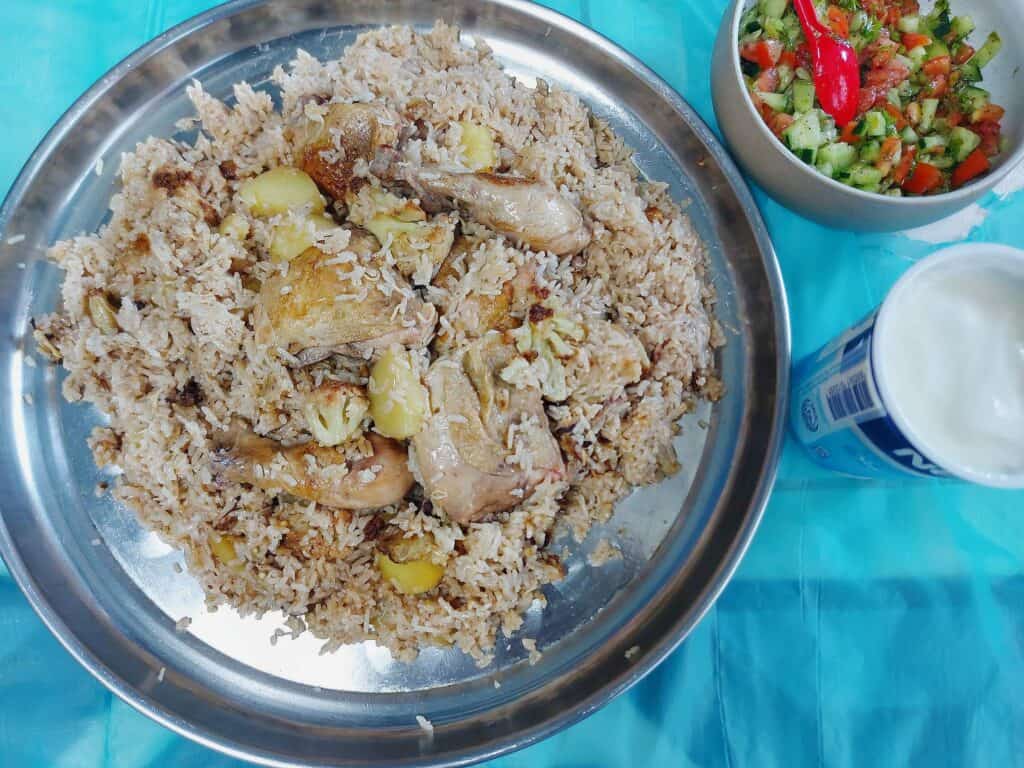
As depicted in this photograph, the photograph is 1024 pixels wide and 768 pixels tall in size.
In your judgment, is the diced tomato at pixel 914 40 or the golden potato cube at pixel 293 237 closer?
the golden potato cube at pixel 293 237

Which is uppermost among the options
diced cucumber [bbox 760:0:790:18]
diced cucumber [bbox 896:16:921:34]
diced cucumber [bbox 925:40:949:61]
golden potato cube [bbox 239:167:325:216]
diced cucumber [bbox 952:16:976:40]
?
golden potato cube [bbox 239:167:325:216]

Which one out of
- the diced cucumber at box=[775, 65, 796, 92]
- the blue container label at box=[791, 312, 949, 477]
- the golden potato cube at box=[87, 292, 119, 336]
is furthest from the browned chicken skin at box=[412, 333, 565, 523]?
the diced cucumber at box=[775, 65, 796, 92]

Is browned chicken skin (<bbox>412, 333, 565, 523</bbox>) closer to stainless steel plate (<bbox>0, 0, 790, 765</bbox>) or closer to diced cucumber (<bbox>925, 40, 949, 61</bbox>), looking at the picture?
stainless steel plate (<bbox>0, 0, 790, 765</bbox>)

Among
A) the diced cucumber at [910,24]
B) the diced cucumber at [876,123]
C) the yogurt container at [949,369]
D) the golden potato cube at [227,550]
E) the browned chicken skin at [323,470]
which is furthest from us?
the diced cucumber at [910,24]

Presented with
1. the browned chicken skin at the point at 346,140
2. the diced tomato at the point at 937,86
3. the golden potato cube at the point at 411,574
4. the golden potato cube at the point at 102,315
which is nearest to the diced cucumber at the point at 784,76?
the diced tomato at the point at 937,86

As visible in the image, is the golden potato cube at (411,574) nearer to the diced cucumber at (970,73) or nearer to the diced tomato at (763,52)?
the diced tomato at (763,52)

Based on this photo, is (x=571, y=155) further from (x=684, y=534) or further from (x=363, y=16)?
(x=684, y=534)
